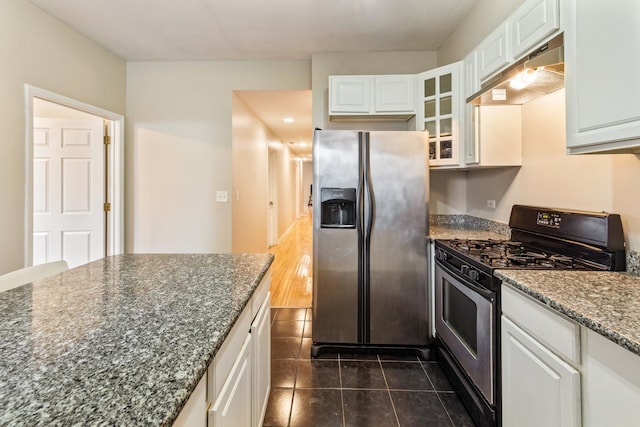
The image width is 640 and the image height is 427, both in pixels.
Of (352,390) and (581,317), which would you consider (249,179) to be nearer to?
(352,390)

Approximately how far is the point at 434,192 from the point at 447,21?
1473mm

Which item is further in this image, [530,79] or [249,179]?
[249,179]

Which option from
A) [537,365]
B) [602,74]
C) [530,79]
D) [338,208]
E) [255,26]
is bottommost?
[537,365]

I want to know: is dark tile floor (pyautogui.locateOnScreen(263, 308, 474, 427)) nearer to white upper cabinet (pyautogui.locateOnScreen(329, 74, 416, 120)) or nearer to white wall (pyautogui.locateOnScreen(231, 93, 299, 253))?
white wall (pyautogui.locateOnScreen(231, 93, 299, 253))

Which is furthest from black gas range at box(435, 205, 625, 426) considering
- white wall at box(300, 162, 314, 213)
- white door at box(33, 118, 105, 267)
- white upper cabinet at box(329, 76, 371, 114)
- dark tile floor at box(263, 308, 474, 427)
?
white wall at box(300, 162, 314, 213)

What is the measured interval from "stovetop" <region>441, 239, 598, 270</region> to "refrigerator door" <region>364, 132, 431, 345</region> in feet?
1.05

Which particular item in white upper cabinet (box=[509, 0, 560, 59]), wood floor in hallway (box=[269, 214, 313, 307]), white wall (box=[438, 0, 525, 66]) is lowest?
wood floor in hallway (box=[269, 214, 313, 307])

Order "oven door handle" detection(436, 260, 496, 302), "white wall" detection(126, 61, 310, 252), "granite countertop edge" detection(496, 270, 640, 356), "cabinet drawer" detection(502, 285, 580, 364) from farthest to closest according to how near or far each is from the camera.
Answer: "white wall" detection(126, 61, 310, 252)
"oven door handle" detection(436, 260, 496, 302)
"cabinet drawer" detection(502, 285, 580, 364)
"granite countertop edge" detection(496, 270, 640, 356)

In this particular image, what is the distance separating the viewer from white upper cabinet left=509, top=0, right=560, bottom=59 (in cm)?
130

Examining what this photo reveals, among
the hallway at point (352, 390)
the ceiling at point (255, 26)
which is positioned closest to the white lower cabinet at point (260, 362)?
the hallway at point (352, 390)

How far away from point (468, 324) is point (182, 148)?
3189mm

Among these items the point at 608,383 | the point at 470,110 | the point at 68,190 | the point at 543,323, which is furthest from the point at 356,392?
the point at 68,190

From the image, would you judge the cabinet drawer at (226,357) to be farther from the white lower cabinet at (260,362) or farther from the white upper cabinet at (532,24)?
the white upper cabinet at (532,24)

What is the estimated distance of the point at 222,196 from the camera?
3338mm
